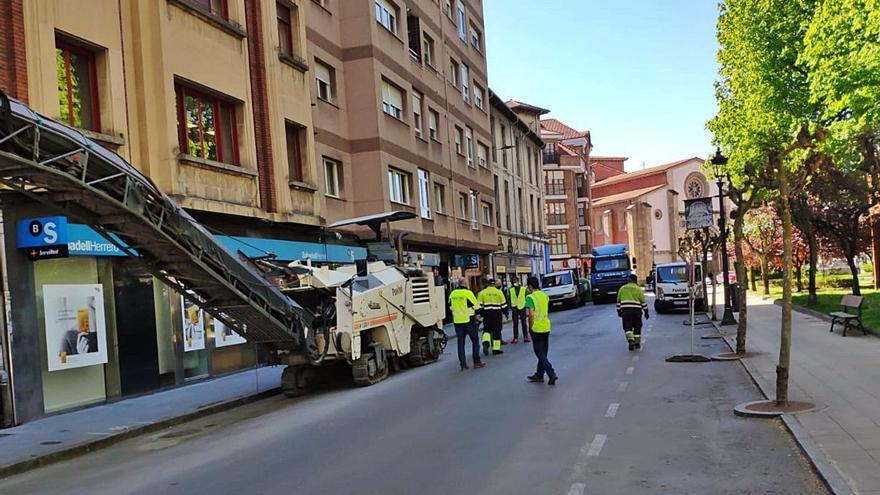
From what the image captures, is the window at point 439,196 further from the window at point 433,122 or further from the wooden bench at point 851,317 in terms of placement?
the wooden bench at point 851,317

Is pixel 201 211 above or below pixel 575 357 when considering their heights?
above

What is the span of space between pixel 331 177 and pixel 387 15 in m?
7.36

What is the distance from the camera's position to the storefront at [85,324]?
39.0 feet

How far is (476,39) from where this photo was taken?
41375 millimetres

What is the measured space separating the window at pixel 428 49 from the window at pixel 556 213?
153 ft

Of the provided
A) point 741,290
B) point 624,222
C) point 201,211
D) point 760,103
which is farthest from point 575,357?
point 624,222

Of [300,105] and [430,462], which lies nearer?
[430,462]

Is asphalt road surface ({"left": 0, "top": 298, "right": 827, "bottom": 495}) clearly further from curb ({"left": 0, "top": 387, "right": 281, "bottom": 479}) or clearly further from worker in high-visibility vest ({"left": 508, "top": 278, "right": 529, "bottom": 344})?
worker in high-visibility vest ({"left": 508, "top": 278, "right": 529, "bottom": 344})

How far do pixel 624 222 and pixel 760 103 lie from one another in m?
70.2

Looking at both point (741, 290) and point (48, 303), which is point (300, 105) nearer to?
point (48, 303)

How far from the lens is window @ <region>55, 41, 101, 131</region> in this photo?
1301 cm

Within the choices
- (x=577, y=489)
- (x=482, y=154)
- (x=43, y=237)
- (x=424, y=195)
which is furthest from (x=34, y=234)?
(x=482, y=154)

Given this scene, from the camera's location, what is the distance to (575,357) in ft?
53.9

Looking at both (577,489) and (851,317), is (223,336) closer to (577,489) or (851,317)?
(577,489)
